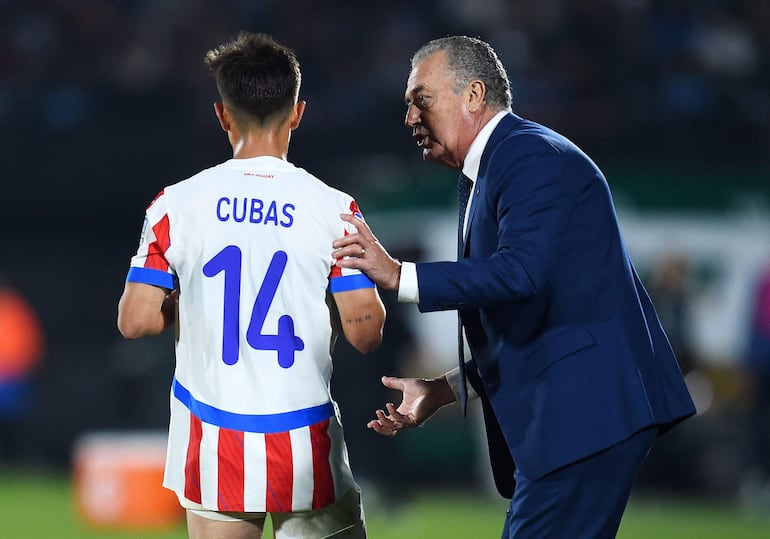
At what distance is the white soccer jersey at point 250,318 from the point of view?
3.47 meters

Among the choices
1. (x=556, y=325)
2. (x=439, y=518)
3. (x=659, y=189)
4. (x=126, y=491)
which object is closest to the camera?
(x=556, y=325)

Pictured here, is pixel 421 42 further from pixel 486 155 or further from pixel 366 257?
pixel 366 257

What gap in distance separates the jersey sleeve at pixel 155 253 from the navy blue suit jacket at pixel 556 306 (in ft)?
2.42

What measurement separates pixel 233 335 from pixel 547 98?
8791 millimetres

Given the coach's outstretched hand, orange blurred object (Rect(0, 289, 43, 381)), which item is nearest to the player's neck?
the coach's outstretched hand

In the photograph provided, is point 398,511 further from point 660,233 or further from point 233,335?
point 233,335

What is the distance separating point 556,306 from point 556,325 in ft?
0.17

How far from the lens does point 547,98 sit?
1185 cm

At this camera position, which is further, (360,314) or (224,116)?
(224,116)

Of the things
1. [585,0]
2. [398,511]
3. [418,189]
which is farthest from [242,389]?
[585,0]

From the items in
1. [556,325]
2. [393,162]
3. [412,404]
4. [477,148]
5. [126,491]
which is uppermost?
[393,162]

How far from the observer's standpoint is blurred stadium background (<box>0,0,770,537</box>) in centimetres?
1029

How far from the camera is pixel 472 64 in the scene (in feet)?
11.9

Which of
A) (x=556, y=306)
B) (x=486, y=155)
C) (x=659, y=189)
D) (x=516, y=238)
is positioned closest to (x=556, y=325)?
(x=556, y=306)
